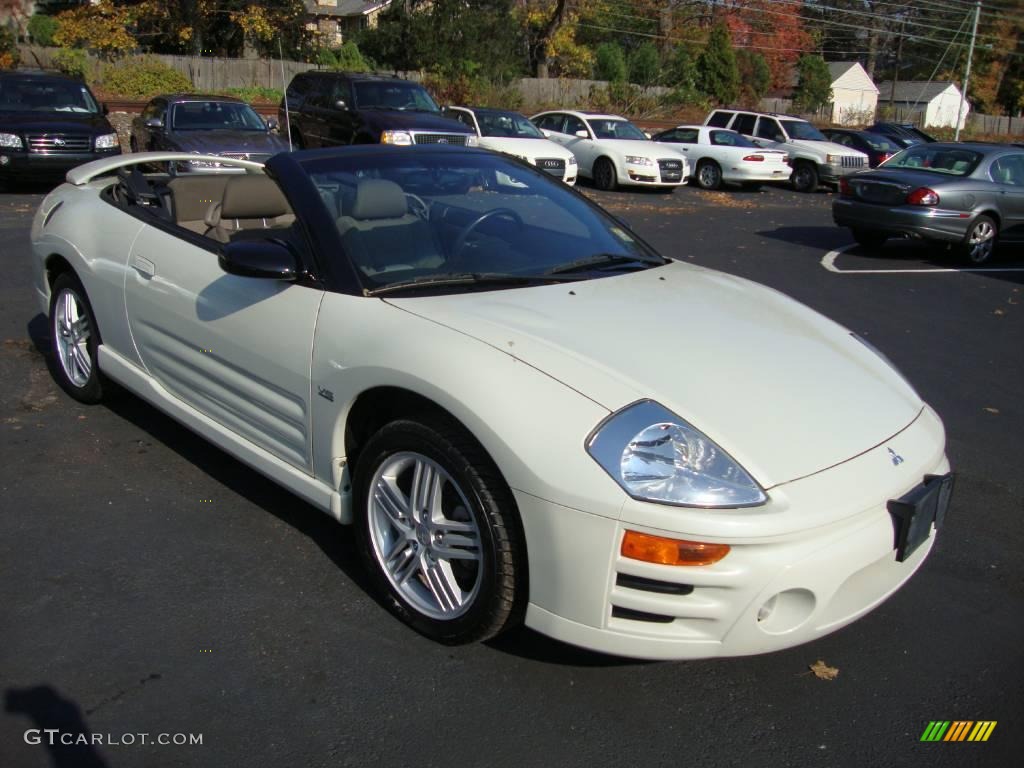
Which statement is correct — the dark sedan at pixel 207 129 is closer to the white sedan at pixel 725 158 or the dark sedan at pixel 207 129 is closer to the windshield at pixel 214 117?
the windshield at pixel 214 117

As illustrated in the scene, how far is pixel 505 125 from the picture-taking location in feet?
60.6

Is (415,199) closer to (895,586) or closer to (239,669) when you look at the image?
(239,669)

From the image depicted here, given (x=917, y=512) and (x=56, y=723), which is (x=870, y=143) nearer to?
(x=917, y=512)

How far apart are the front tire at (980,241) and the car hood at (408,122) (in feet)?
26.6

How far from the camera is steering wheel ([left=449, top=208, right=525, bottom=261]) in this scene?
369cm

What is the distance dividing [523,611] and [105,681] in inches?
51.2

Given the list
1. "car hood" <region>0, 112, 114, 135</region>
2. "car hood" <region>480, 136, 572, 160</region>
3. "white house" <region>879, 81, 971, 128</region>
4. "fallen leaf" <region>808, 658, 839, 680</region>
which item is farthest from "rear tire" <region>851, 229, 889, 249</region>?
"white house" <region>879, 81, 971, 128</region>

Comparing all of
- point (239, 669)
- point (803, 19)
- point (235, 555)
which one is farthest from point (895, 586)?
point (803, 19)

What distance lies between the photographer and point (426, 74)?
34.2m

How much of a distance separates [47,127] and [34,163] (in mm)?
614

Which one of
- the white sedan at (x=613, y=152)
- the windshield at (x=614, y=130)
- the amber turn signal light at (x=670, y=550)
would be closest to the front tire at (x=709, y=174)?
the white sedan at (x=613, y=152)

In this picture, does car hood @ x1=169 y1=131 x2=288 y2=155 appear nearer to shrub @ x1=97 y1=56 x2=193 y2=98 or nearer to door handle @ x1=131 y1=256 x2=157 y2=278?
door handle @ x1=131 y1=256 x2=157 y2=278

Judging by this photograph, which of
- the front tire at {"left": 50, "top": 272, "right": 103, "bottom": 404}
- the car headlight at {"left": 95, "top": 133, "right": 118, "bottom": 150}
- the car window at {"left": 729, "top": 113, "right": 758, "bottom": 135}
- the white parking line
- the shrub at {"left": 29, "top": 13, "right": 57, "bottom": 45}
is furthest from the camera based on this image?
the shrub at {"left": 29, "top": 13, "right": 57, "bottom": 45}

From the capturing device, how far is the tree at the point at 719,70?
1660 inches
